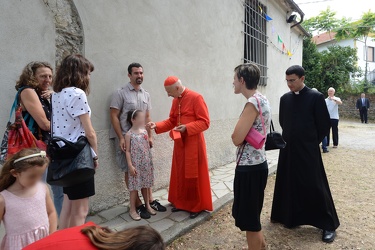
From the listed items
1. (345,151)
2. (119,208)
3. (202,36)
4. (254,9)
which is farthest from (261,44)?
(119,208)

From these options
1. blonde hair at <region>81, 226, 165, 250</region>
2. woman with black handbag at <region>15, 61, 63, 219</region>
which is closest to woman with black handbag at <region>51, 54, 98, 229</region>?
woman with black handbag at <region>15, 61, 63, 219</region>

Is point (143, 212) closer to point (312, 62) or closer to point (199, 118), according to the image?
point (199, 118)

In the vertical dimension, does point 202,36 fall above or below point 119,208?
above

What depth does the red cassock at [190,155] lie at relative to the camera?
12.1ft

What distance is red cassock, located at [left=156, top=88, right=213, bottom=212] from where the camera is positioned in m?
3.67

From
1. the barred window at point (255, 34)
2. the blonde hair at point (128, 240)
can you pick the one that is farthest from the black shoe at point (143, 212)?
the barred window at point (255, 34)

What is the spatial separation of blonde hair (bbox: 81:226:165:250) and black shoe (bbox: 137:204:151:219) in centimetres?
257

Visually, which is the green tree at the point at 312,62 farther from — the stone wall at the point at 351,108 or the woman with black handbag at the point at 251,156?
the woman with black handbag at the point at 251,156

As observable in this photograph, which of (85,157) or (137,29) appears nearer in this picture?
(85,157)

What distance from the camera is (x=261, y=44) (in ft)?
28.5

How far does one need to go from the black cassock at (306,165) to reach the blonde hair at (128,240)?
2692mm

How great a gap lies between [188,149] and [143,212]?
970 millimetres

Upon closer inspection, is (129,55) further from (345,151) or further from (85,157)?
(345,151)

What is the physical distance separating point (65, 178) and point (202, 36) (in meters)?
4.35
